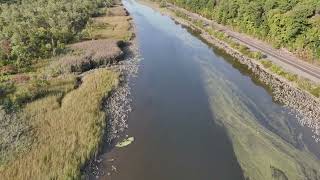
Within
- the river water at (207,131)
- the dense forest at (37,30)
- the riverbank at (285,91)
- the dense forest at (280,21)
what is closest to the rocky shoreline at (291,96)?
the riverbank at (285,91)

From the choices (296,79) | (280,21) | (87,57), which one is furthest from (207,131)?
(280,21)

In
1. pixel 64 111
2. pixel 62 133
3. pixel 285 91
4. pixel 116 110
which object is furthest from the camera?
pixel 285 91

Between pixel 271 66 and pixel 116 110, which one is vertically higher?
pixel 271 66

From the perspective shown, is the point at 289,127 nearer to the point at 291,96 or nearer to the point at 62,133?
the point at 291,96

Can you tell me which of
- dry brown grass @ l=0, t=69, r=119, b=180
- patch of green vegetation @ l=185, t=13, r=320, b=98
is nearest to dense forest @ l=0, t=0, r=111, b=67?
dry brown grass @ l=0, t=69, r=119, b=180

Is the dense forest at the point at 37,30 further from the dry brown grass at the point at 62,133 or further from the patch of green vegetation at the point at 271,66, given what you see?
the patch of green vegetation at the point at 271,66

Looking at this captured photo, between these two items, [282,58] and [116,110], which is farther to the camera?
[282,58]
